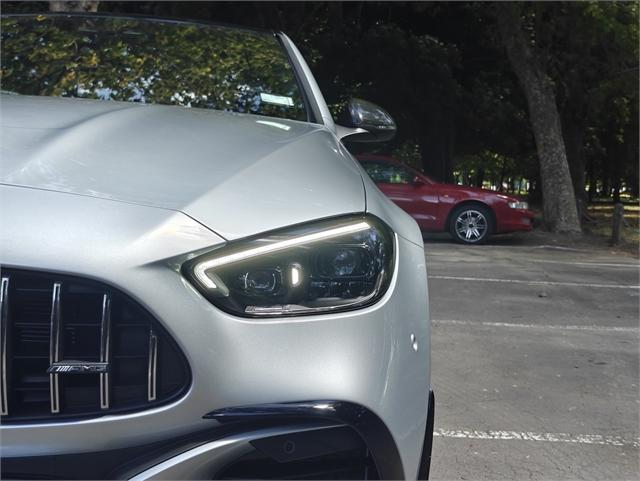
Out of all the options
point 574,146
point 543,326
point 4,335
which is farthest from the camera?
point 574,146

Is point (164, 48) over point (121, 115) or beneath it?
over

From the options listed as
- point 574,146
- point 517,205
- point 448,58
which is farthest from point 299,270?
point 574,146

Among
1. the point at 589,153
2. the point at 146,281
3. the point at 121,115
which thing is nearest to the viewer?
the point at 146,281

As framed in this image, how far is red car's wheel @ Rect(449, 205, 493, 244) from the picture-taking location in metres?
12.6

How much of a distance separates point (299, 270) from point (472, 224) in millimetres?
11617

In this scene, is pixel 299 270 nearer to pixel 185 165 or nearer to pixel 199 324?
pixel 199 324

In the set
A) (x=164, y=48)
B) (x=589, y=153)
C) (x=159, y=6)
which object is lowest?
(x=164, y=48)

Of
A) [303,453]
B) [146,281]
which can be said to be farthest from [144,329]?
[303,453]

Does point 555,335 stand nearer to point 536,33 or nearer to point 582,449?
point 582,449

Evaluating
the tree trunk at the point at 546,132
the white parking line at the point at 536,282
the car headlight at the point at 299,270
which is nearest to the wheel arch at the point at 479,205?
the tree trunk at the point at 546,132

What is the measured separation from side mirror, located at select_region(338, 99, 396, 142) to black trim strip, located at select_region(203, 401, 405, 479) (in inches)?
62.2

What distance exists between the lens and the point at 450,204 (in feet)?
41.6

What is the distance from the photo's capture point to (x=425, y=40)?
59.4 ft

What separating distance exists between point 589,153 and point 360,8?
47.8 feet
